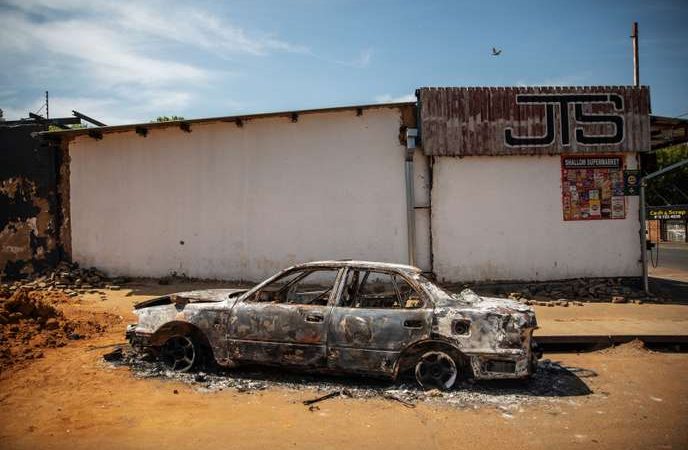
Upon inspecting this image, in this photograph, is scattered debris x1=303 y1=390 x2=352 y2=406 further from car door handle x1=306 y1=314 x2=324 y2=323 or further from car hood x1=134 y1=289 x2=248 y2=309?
car hood x1=134 y1=289 x2=248 y2=309

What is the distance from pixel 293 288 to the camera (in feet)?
19.2

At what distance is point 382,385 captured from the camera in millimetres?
5102

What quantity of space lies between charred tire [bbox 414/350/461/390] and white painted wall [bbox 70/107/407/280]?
6.96 metres

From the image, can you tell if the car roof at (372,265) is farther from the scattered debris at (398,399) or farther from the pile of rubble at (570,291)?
the pile of rubble at (570,291)

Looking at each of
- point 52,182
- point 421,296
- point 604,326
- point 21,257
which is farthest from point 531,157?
point 21,257

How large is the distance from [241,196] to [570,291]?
8.79 m

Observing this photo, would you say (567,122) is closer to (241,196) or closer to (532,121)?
(532,121)

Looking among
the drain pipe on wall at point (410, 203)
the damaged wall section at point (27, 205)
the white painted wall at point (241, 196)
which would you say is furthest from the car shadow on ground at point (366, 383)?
the damaged wall section at point (27, 205)

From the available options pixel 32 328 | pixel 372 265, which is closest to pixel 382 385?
pixel 372 265

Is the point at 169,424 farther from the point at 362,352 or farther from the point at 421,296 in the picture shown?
the point at 421,296

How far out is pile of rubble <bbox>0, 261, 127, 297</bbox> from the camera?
11.6m

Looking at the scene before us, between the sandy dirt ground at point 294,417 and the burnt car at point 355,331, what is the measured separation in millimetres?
364

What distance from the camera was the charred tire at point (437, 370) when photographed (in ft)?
Answer: 15.9

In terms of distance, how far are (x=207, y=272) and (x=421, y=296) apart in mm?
8755
